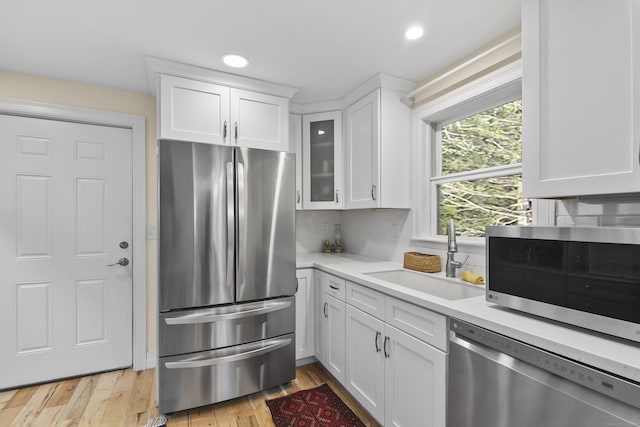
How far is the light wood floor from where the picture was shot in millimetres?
1919

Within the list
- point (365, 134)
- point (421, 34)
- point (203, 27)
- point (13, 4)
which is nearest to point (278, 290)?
point (365, 134)

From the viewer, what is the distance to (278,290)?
2.21 metres

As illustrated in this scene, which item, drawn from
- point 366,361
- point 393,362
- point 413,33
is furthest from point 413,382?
point 413,33

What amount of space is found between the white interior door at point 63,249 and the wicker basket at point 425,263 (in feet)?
7.54

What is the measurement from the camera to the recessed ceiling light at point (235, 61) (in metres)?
2.00

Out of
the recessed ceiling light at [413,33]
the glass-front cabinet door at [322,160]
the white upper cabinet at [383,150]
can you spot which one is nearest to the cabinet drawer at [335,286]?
the white upper cabinet at [383,150]

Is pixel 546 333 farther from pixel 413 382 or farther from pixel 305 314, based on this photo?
pixel 305 314

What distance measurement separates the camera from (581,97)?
1089mm

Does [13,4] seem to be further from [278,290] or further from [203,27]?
[278,290]

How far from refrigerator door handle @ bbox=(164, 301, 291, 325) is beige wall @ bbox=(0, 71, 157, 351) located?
35.3 inches

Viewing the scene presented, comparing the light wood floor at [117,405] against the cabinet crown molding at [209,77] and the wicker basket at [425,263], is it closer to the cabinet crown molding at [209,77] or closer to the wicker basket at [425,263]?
the wicker basket at [425,263]

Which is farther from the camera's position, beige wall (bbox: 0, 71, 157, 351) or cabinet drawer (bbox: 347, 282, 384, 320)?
beige wall (bbox: 0, 71, 157, 351)

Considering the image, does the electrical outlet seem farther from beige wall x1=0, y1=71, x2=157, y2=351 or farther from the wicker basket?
the wicker basket

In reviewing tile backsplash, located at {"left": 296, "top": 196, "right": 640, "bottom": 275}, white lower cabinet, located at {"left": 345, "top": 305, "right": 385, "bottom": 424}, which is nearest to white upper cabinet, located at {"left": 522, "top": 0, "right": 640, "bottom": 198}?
tile backsplash, located at {"left": 296, "top": 196, "right": 640, "bottom": 275}
